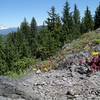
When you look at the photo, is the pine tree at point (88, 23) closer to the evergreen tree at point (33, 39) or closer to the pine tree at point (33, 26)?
the evergreen tree at point (33, 39)

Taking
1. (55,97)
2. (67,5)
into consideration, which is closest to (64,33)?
(67,5)

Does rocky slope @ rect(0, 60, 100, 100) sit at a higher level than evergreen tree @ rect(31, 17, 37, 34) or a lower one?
lower

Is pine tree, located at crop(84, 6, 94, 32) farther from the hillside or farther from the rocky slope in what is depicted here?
the rocky slope

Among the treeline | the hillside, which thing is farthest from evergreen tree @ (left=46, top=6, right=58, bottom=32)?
the hillside

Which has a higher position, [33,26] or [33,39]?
[33,26]

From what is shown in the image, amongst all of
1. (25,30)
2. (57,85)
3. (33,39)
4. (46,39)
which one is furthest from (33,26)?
(57,85)

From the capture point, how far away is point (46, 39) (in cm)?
6575

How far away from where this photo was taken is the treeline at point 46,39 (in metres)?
61.4

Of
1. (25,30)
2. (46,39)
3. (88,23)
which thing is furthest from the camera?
(25,30)

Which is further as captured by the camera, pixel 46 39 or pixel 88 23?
pixel 88 23

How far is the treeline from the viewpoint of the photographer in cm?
6138

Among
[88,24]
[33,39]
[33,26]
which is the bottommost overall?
[33,39]

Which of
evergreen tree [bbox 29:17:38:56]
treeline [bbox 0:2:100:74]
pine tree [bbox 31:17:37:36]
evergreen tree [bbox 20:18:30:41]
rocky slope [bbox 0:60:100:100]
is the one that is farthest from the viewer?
pine tree [bbox 31:17:37:36]

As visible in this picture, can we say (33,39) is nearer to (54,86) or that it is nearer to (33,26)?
(33,26)
